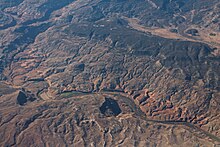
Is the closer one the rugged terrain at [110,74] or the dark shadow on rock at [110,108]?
the rugged terrain at [110,74]

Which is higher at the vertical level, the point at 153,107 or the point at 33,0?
the point at 33,0

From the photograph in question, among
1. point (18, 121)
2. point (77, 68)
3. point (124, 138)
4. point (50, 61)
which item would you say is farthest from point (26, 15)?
point (124, 138)

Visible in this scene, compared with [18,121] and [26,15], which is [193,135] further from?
[26,15]

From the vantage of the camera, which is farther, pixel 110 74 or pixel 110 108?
pixel 110 74

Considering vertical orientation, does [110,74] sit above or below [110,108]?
above

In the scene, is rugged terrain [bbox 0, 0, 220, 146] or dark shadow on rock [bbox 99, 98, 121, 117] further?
dark shadow on rock [bbox 99, 98, 121, 117]

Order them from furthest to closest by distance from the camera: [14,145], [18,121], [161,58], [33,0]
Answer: [33,0], [161,58], [18,121], [14,145]

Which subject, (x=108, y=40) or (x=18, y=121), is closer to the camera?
(x=18, y=121)

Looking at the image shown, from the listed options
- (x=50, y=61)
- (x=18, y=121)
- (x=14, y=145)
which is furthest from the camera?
(x=50, y=61)
